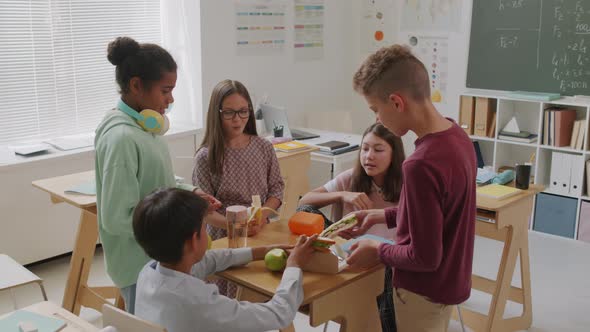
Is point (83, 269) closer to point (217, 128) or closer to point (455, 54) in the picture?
point (217, 128)

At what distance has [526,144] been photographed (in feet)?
16.3

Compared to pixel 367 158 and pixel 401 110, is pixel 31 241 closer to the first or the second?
pixel 367 158

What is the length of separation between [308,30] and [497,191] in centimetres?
288

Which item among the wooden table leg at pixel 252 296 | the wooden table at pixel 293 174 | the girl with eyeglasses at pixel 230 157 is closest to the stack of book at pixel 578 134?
the wooden table at pixel 293 174

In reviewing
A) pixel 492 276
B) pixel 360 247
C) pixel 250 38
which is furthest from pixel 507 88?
pixel 360 247

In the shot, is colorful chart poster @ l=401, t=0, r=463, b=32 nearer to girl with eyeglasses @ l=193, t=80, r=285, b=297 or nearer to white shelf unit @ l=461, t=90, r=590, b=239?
white shelf unit @ l=461, t=90, r=590, b=239

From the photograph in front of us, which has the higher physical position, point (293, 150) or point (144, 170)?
point (144, 170)

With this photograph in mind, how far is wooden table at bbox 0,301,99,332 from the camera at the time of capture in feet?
6.10

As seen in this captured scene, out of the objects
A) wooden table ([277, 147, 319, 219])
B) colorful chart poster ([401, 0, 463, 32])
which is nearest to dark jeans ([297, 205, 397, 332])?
wooden table ([277, 147, 319, 219])

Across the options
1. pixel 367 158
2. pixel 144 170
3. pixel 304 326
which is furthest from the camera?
pixel 304 326

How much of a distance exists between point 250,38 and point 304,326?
2.55 meters

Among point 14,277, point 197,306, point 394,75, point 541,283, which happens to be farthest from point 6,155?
point 541,283

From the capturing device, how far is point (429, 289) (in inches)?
75.5

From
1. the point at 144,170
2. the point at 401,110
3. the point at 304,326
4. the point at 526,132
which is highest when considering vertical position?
A: the point at 401,110
